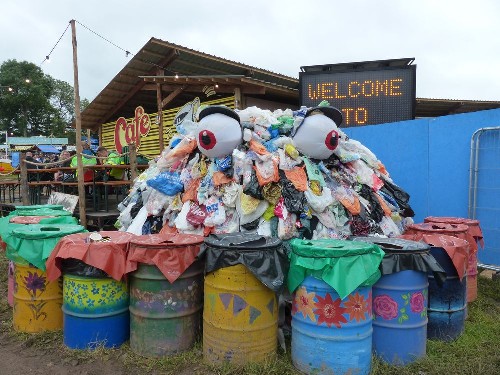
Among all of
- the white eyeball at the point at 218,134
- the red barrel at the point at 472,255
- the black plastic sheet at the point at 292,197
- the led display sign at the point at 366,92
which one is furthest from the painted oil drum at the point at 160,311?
the led display sign at the point at 366,92

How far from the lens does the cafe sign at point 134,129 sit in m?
11.9

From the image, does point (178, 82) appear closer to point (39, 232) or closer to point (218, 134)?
point (218, 134)

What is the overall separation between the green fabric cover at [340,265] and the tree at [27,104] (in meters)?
45.2

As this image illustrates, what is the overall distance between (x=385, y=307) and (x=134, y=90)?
1093cm

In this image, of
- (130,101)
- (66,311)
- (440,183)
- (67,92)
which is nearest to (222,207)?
(66,311)

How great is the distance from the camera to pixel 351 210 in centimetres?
412

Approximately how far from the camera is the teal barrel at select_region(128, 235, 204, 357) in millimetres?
3072

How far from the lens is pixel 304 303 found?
2887 mm

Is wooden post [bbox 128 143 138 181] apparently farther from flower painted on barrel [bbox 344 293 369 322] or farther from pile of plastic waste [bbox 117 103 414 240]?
flower painted on barrel [bbox 344 293 369 322]

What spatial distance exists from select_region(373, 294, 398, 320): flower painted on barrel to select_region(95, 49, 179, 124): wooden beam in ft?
26.2

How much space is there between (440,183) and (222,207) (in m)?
3.83

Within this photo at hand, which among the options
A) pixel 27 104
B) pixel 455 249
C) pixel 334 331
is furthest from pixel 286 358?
pixel 27 104

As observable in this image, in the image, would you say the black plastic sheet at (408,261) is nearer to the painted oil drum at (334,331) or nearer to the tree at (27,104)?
the painted oil drum at (334,331)

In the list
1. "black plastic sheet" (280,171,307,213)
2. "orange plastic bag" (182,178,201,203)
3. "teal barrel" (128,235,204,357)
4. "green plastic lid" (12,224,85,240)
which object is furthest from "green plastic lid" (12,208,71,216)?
"black plastic sheet" (280,171,307,213)
